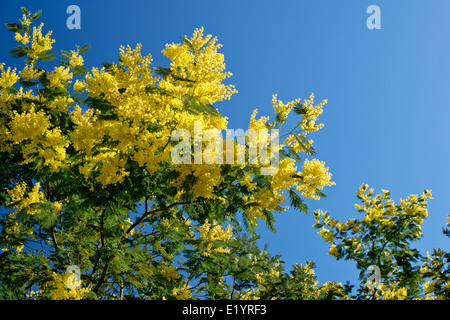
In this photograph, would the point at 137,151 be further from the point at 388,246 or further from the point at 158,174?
the point at 388,246

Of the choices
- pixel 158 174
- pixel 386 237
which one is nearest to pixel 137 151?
pixel 158 174

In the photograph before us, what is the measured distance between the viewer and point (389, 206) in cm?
800

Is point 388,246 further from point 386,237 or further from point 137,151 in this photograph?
point 137,151

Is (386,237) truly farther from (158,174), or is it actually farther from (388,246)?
(158,174)

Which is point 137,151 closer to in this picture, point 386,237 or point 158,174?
point 158,174

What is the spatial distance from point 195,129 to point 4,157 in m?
4.48

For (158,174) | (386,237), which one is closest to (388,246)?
(386,237)

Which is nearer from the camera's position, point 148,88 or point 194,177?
point 194,177

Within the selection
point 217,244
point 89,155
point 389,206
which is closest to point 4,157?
point 89,155
